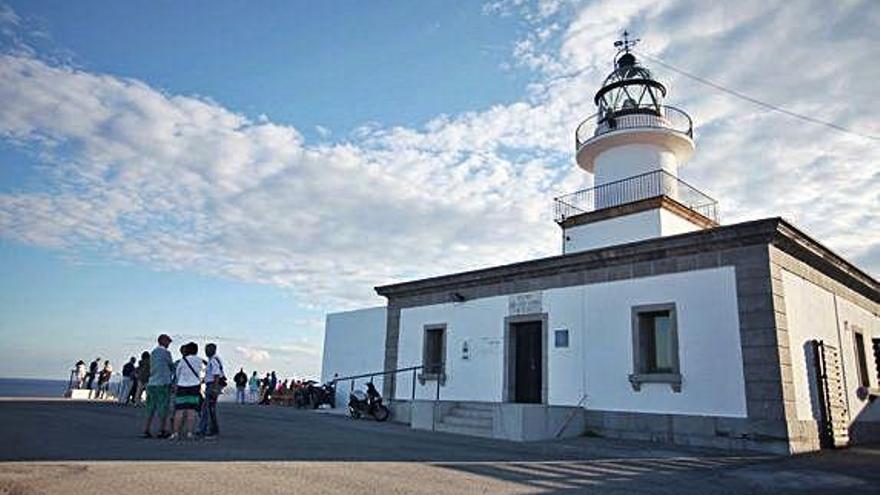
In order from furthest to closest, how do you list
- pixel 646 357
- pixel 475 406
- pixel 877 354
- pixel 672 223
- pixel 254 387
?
1. pixel 254 387
2. pixel 672 223
3. pixel 877 354
4. pixel 475 406
5. pixel 646 357

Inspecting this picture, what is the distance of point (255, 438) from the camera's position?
→ 9.20 m

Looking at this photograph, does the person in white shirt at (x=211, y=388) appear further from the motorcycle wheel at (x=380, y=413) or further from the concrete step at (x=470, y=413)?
the motorcycle wheel at (x=380, y=413)

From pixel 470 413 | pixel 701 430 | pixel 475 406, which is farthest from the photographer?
pixel 475 406

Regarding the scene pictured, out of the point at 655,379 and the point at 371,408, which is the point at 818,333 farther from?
the point at 371,408

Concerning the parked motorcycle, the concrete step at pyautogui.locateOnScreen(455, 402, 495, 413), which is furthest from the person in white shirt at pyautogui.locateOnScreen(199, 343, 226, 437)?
the parked motorcycle

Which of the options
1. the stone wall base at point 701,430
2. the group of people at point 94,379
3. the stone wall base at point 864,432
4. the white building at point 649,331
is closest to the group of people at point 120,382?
the group of people at point 94,379

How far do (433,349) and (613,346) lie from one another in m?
5.74

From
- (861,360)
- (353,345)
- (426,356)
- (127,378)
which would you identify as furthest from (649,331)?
(127,378)

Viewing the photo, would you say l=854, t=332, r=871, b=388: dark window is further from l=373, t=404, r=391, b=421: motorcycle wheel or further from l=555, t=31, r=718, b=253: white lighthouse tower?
l=373, t=404, r=391, b=421: motorcycle wheel

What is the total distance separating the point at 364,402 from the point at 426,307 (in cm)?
314

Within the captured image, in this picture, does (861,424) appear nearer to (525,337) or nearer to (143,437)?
(525,337)

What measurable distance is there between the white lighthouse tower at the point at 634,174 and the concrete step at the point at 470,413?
244 inches

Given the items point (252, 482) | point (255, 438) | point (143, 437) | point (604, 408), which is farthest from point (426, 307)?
point (252, 482)

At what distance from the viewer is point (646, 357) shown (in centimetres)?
1183
